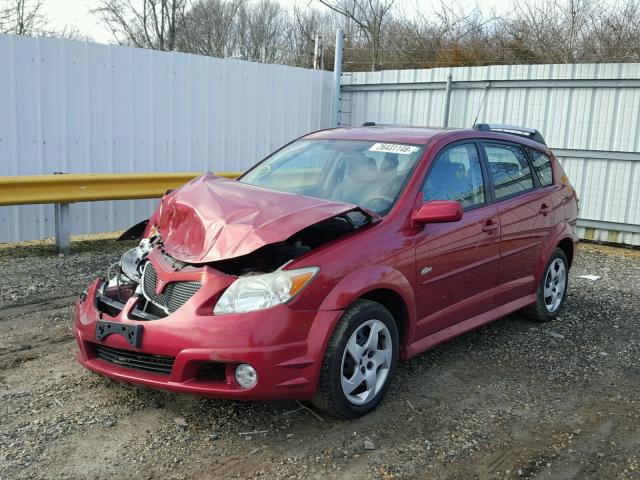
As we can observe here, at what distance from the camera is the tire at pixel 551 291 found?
18.8 feet

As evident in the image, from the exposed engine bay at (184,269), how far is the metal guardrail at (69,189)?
371 centimetres

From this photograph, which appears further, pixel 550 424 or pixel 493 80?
pixel 493 80

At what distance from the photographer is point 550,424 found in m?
3.91

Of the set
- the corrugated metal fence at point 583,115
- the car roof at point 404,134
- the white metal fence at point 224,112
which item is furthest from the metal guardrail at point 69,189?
the corrugated metal fence at point 583,115

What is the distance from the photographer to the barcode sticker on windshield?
4.61 m

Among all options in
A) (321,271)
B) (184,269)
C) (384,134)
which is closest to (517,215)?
(384,134)

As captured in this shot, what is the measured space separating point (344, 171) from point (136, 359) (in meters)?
2.03

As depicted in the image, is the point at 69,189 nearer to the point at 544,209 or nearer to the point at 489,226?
the point at 489,226

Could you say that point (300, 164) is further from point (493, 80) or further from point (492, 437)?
point (493, 80)

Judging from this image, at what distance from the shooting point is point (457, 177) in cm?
473

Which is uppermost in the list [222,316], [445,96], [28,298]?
[445,96]

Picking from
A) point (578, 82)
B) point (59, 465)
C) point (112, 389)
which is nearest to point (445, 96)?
point (578, 82)

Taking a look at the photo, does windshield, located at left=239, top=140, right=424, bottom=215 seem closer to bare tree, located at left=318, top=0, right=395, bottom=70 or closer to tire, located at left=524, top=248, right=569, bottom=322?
tire, located at left=524, top=248, right=569, bottom=322

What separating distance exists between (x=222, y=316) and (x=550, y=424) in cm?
215
